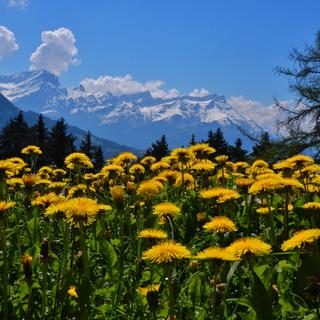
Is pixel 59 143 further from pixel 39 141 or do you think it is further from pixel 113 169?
pixel 113 169

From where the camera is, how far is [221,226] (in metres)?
2.45

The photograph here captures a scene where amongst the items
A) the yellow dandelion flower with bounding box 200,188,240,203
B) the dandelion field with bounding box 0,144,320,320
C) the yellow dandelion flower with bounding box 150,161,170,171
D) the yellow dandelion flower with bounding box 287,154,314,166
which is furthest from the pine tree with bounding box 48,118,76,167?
the yellow dandelion flower with bounding box 200,188,240,203

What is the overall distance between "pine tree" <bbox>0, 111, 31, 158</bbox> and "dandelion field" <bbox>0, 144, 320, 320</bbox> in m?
49.1

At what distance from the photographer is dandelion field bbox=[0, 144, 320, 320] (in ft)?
6.72

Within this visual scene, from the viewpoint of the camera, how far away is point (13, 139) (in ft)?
174

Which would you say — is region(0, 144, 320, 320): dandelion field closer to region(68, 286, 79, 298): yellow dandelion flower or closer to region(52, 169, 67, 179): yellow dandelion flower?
region(68, 286, 79, 298): yellow dandelion flower

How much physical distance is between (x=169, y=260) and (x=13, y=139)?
2105 inches

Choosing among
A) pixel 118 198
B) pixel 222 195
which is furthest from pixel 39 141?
pixel 222 195

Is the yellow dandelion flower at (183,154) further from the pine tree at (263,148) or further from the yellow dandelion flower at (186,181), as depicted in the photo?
the pine tree at (263,148)

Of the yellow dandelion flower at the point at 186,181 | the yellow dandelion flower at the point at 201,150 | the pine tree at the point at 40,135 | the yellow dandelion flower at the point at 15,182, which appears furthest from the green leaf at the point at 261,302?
the pine tree at the point at 40,135

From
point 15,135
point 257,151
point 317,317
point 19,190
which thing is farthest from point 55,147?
point 317,317

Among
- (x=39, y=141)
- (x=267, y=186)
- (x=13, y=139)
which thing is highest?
(x=39, y=141)

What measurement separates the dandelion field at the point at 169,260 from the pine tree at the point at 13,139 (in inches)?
1932

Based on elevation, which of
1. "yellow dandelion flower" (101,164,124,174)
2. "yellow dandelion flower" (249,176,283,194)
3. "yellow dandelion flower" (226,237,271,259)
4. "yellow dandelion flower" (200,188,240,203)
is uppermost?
"yellow dandelion flower" (101,164,124,174)
